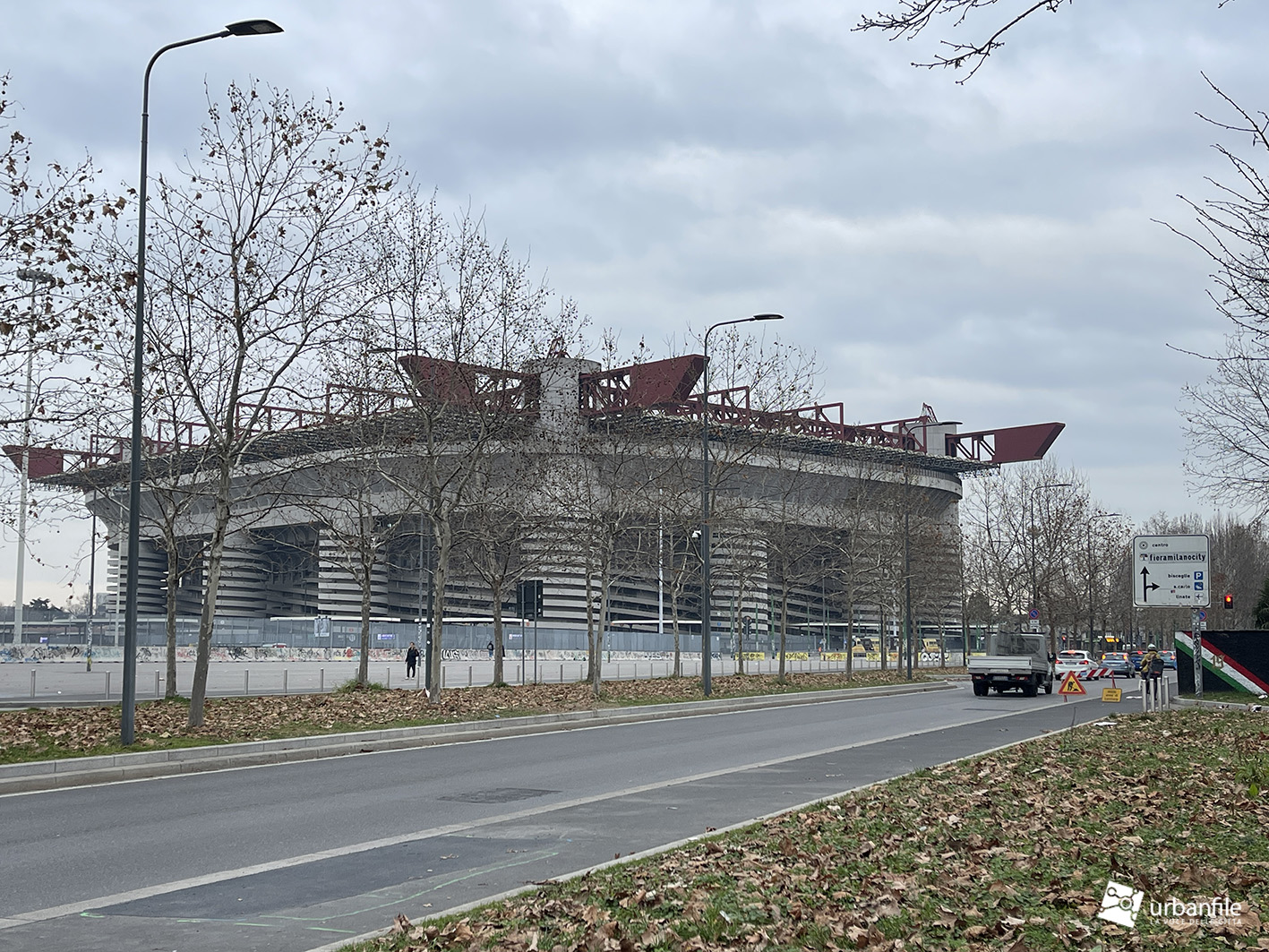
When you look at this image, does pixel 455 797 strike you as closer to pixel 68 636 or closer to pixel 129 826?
pixel 129 826

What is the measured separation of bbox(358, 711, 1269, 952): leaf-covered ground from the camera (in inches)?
265

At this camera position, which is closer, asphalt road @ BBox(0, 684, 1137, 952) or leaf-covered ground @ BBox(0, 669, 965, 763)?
asphalt road @ BBox(0, 684, 1137, 952)

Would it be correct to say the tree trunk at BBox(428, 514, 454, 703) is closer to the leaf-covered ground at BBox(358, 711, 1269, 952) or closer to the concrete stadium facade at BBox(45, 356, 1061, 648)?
the concrete stadium facade at BBox(45, 356, 1061, 648)

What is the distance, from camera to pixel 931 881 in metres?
8.24

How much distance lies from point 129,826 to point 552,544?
2890 centimetres

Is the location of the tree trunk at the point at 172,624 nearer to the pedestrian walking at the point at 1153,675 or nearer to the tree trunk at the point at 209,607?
the tree trunk at the point at 209,607

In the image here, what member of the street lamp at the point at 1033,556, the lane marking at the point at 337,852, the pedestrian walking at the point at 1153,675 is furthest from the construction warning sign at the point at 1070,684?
the street lamp at the point at 1033,556

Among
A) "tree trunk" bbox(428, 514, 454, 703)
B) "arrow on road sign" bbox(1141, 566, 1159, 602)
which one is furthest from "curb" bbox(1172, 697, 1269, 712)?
"tree trunk" bbox(428, 514, 454, 703)

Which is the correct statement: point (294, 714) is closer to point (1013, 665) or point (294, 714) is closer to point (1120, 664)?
point (1013, 665)

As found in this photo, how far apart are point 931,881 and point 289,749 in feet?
44.9

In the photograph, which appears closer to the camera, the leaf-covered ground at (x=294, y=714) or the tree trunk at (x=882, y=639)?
the leaf-covered ground at (x=294, y=714)

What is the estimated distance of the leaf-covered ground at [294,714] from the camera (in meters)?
19.0

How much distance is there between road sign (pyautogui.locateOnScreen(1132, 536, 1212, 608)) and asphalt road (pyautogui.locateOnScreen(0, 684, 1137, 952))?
5.65m

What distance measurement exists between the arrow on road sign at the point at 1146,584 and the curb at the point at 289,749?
10.8m
